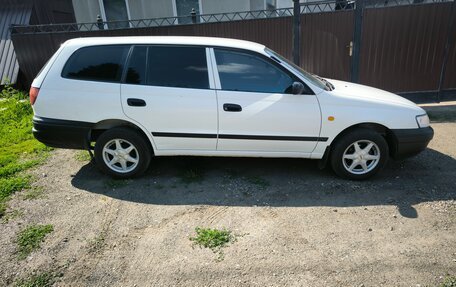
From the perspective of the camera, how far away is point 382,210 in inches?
138

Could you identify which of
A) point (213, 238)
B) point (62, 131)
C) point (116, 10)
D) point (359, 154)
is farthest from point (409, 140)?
point (116, 10)

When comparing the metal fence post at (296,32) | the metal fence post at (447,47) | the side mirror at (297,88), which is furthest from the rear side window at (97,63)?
the metal fence post at (447,47)

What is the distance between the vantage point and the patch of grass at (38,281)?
259 centimetres

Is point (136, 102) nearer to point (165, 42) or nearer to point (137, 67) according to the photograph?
point (137, 67)

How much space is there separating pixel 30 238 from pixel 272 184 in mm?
2675

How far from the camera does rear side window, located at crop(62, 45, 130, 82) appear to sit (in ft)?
13.0

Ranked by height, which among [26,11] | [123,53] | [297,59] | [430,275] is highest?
[26,11]

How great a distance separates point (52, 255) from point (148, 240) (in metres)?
0.84

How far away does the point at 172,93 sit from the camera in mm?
3877

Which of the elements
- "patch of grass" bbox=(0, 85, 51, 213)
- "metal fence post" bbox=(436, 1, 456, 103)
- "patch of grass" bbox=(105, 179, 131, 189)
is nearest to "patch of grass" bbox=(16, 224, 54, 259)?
"patch of grass" bbox=(0, 85, 51, 213)

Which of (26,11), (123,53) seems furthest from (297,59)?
(26,11)

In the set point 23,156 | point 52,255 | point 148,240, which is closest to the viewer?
point 52,255

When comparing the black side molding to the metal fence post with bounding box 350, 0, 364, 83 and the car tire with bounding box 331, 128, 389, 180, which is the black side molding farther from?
the metal fence post with bounding box 350, 0, 364, 83

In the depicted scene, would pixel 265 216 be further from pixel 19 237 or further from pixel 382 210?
pixel 19 237
